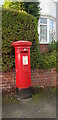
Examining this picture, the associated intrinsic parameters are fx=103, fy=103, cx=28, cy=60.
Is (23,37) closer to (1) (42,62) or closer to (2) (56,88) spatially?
(1) (42,62)

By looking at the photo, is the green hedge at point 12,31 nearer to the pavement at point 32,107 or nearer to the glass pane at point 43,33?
the pavement at point 32,107

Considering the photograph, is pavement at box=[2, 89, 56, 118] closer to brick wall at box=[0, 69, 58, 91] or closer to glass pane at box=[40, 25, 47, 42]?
brick wall at box=[0, 69, 58, 91]

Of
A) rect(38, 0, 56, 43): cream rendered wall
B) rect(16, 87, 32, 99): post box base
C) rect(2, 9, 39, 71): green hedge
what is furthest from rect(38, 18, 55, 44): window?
rect(16, 87, 32, 99): post box base

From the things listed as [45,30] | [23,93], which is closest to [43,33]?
[45,30]

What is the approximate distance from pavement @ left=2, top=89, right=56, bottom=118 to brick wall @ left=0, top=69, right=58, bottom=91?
53 cm

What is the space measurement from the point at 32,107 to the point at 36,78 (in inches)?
53.3

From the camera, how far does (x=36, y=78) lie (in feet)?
13.5

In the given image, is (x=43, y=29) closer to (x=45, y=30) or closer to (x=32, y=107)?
(x=45, y=30)

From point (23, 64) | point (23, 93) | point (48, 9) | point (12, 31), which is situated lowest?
point (23, 93)

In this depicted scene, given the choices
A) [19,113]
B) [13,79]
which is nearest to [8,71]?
[13,79]

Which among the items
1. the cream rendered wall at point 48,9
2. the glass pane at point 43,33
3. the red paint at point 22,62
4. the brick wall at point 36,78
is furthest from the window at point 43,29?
the red paint at point 22,62

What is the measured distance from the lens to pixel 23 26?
3.93 meters

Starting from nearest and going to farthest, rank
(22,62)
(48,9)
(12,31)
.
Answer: (22,62), (12,31), (48,9)

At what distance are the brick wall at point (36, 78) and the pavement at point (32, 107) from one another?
1.73 feet
